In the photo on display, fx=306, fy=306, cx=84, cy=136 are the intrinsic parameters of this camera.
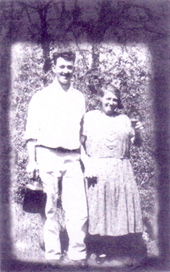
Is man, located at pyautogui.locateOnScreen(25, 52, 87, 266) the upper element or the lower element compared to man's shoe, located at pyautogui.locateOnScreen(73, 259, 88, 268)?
upper

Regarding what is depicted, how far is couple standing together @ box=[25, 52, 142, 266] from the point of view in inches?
82.9

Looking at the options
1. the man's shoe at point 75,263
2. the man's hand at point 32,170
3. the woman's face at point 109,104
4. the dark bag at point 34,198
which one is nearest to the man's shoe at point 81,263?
the man's shoe at point 75,263

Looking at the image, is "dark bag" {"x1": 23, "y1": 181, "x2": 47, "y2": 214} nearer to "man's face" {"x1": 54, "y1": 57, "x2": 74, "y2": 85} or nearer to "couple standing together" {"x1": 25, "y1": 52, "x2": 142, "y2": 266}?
"couple standing together" {"x1": 25, "y1": 52, "x2": 142, "y2": 266}

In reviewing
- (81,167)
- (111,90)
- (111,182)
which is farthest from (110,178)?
(111,90)

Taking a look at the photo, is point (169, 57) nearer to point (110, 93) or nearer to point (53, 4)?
point (110, 93)

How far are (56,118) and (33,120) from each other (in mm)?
166

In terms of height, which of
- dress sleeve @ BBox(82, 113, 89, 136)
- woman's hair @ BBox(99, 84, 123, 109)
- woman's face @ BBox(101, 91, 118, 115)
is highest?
woman's hair @ BBox(99, 84, 123, 109)

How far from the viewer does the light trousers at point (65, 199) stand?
2107 mm

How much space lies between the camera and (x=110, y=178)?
211 centimetres

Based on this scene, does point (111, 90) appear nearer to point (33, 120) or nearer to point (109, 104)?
point (109, 104)

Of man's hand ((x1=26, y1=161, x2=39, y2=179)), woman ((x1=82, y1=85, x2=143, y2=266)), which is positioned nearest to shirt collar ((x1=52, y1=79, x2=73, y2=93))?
woman ((x1=82, y1=85, x2=143, y2=266))

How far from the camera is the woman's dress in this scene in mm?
2104

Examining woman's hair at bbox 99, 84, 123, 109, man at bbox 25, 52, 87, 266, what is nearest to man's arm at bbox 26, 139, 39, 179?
man at bbox 25, 52, 87, 266

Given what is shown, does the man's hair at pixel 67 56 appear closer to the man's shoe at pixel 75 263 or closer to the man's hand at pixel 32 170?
the man's hand at pixel 32 170
